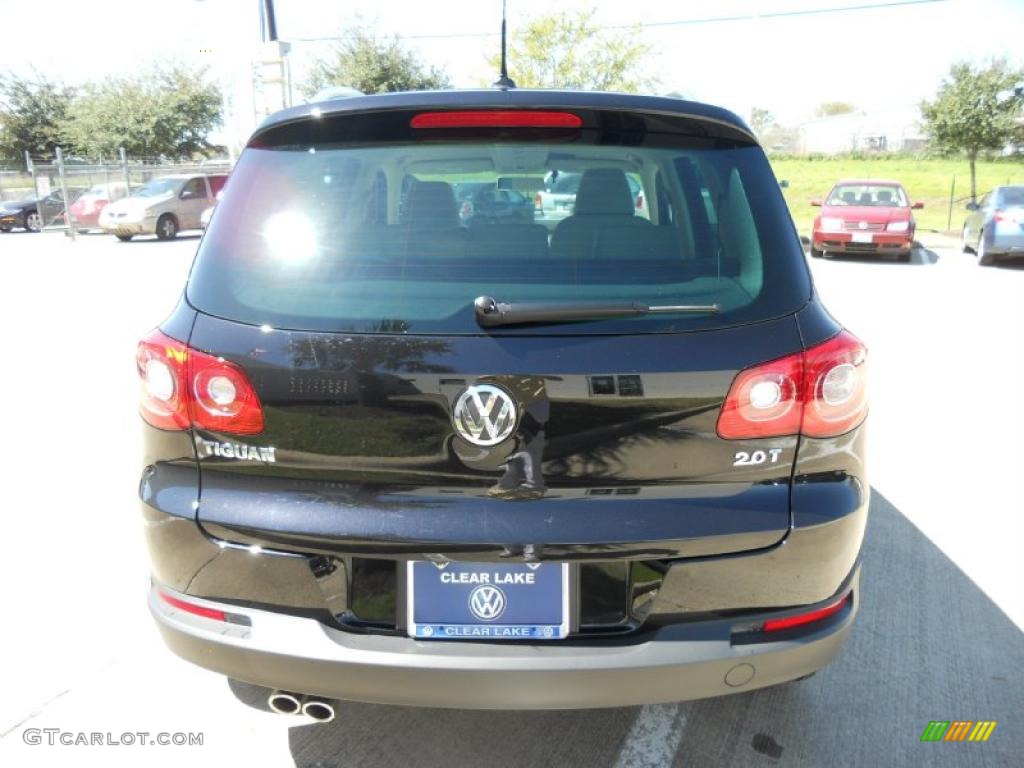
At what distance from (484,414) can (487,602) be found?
0.43 m

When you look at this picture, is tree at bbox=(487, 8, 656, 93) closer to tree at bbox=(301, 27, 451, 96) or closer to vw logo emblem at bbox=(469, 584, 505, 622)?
tree at bbox=(301, 27, 451, 96)

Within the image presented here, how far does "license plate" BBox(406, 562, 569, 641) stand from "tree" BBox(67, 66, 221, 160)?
130 feet

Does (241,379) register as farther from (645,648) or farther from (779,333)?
(779,333)

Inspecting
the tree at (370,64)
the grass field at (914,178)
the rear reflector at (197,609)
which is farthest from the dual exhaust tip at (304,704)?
the tree at (370,64)

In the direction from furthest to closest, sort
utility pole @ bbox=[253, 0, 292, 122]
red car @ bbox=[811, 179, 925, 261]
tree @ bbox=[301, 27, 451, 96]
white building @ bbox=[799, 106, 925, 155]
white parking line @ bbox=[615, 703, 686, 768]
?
white building @ bbox=[799, 106, 925, 155]
tree @ bbox=[301, 27, 451, 96]
utility pole @ bbox=[253, 0, 292, 122]
red car @ bbox=[811, 179, 925, 261]
white parking line @ bbox=[615, 703, 686, 768]

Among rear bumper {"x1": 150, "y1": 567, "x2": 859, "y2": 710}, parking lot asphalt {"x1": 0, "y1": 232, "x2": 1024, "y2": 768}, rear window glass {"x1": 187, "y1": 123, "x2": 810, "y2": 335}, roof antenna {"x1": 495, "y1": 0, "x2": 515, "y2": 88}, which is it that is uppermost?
roof antenna {"x1": 495, "y1": 0, "x2": 515, "y2": 88}

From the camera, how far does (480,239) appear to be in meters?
2.06

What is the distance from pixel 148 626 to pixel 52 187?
2829 cm

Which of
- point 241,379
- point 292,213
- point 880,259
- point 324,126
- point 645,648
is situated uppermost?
point 324,126

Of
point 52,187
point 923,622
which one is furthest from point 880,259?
point 52,187

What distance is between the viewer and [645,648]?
1888mm

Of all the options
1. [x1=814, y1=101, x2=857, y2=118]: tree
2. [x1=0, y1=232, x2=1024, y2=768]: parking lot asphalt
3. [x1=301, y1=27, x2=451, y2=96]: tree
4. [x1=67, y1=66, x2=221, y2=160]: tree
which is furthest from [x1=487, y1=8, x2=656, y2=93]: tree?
[x1=814, y1=101, x2=857, y2=118]: tree

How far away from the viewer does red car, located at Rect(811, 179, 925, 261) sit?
1546 cm

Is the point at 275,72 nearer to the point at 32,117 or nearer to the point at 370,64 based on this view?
the point at 370,64
